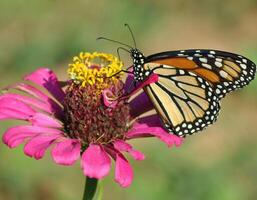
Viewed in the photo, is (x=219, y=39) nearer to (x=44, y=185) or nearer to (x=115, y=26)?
(x=115, y=26)

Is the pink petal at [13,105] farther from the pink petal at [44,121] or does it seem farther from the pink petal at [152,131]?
the pink petal at [152,131]

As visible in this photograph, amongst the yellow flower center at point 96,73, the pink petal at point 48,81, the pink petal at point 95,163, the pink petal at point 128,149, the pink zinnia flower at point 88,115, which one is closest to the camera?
the pink petal at point 95,163

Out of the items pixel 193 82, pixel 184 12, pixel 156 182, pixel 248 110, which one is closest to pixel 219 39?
pixel 184 12

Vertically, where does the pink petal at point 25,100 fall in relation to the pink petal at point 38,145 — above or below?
above

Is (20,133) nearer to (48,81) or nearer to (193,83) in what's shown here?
(48,81)

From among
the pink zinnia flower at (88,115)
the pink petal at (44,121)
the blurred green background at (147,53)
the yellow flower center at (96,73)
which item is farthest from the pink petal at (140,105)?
the blurred green background at (147,53)

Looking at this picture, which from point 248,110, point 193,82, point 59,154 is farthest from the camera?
point 248,110

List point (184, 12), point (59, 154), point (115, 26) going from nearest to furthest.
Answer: point (59, 154) < point (115, 26) < point (184, 12)
